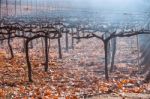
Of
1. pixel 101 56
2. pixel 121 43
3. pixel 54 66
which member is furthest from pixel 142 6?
pixel 54 66

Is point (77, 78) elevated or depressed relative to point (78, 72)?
elevated

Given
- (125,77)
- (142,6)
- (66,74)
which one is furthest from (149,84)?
(142,6)

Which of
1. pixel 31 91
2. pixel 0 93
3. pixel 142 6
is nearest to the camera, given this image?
pixel 0 93

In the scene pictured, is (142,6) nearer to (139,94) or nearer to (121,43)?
(121,43)

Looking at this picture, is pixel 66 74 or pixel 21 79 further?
pixel 66 74

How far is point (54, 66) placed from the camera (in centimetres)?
3847

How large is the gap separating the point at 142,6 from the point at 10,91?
8847 centimetres

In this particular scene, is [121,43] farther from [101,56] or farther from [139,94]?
[139,94]

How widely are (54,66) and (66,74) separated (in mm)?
5744

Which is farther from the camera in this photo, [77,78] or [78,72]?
[78,72]

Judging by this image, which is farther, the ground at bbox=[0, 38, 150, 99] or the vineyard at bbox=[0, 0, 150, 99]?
the vineyard at bbox=[0, 0, 150, 99]

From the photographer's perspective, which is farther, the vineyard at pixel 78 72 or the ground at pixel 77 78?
the vineyard at pixel 78 72

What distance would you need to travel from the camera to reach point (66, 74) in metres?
32.8

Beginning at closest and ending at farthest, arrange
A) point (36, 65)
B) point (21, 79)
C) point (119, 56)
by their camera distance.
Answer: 1. point (21, 79)
2. point (36, 65)
3. point (119, 56)
